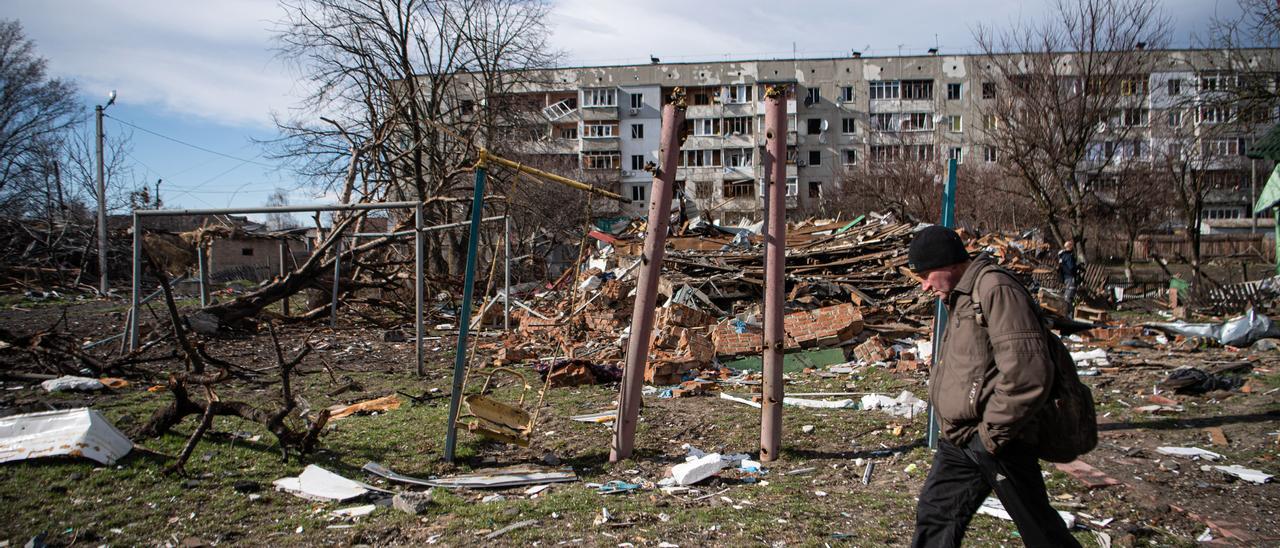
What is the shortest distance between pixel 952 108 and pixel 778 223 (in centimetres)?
4849

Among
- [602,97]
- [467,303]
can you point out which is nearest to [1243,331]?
[467,303]

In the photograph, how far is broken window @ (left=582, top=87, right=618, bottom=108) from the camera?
52125mm

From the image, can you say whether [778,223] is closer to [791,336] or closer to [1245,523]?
[1245,523]

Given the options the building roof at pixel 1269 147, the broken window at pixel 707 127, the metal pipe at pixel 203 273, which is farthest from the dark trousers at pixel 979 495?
the broken window at pixel 707 127

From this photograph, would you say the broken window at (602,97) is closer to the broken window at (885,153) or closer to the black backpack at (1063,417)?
the broken window at (885,153)

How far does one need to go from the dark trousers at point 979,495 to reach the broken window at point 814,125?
50207mm

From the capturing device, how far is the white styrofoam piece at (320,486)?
4.57 m

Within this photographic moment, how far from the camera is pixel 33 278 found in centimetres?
2042

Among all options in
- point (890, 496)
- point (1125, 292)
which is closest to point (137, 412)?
point (890, 496)

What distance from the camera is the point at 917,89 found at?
49312 mm

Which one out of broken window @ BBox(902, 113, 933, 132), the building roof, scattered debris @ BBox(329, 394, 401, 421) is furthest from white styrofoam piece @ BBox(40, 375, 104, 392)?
broken window @ BBox(902, 113, 933, 132)

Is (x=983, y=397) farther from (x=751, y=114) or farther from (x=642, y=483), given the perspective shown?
(x=751, y=114)

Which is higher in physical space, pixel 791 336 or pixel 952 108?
pixel 952 108

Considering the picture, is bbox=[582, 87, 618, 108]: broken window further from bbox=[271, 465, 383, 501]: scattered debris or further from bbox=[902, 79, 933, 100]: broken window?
bbox=[271, 465, 383, 501]: scattered debris
